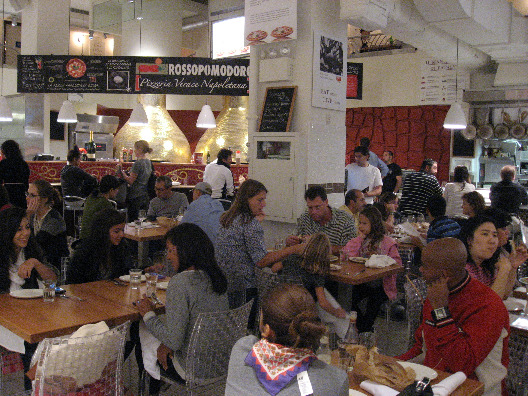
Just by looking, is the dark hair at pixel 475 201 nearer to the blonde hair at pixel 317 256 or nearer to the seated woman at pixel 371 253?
the seated woman at pixel 371 253

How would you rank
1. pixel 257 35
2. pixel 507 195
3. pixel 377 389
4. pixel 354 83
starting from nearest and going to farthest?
1. pixel 377 389
2. pixel 257 35
3. pixel 507 195
4. pixel 354 83

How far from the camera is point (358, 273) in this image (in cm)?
411

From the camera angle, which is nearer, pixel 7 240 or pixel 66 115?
pixel 7 240

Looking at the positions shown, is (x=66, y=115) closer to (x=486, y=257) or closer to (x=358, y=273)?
(x=358, y=273)

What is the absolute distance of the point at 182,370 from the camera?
9.65 ft

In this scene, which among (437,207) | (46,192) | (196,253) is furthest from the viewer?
(437,207)

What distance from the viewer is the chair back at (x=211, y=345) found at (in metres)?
2.72

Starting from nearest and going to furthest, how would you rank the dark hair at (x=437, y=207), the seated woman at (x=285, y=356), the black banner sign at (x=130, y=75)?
the seated woman at (x=285, y=356) < the dark hair at (x=437, y=207) < the black banner sign at (x=130, y=75)

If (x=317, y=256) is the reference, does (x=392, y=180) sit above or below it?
above

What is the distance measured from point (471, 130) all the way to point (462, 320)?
873 cm

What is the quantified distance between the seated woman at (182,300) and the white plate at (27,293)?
2.26 ft

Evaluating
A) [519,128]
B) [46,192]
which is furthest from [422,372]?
[519,128]

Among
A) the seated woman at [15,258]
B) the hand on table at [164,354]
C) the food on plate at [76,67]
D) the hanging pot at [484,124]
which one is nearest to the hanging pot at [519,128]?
the hanging pot at [484,124]

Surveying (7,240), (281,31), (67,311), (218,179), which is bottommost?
(67,311)
